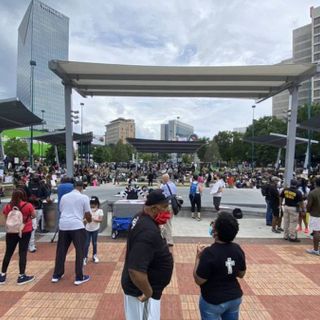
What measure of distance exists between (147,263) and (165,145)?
29.5 meters

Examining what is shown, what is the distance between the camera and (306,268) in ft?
23.1

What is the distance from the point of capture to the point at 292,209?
916 cm

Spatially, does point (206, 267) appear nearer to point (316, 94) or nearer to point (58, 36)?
point (58, 36)

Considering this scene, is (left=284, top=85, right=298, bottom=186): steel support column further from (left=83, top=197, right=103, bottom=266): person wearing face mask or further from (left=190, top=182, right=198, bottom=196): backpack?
(left=83, top=197, right=103, bottom=266): person wearing face mask

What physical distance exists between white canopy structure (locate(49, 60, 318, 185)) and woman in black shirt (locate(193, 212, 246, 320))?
8.11m

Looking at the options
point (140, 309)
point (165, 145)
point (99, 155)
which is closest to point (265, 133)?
point (99, 155)

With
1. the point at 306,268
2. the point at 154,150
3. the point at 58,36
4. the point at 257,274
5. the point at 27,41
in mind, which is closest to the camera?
the point at 257,274

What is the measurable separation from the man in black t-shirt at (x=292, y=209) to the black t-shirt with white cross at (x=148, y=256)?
278 inches

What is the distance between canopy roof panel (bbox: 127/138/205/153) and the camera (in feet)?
103

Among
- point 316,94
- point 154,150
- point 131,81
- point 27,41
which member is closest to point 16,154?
point 27,41

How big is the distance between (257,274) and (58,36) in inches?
3672

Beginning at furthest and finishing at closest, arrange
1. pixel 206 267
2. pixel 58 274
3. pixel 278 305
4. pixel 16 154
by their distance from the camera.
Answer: pixel 16 154
pixel 58 274
pixel 278 305
pixel 206 267

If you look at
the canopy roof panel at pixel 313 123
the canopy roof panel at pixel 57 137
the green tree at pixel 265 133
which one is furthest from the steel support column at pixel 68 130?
the green tree at pixel 265 133

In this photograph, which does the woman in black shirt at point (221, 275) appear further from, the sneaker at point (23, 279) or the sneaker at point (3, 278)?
the sneaker at point (3, 278)
